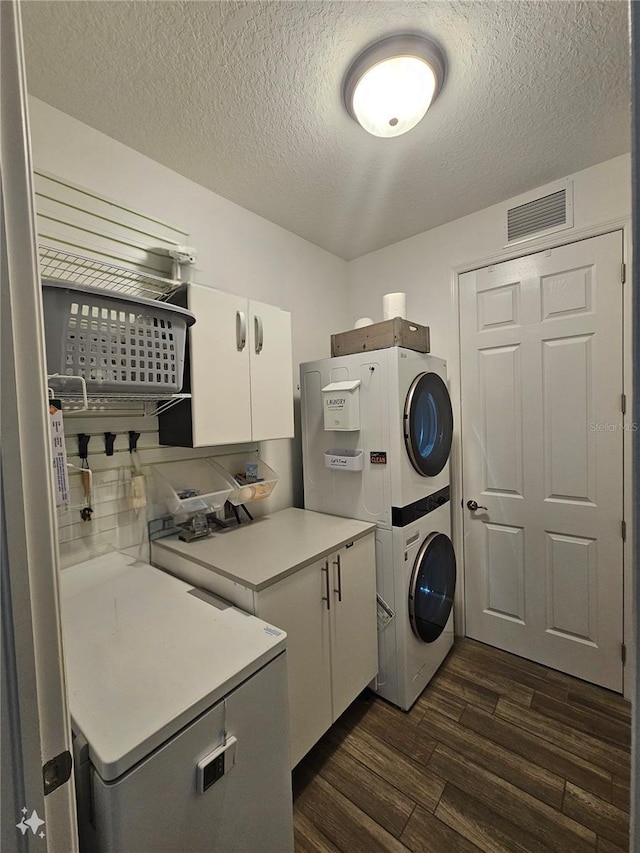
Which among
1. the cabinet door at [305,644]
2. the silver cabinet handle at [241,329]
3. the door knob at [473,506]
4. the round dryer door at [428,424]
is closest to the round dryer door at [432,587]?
the door knob at [473,506]

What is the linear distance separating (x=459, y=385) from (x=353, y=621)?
5.20ft

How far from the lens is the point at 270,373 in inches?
72.7

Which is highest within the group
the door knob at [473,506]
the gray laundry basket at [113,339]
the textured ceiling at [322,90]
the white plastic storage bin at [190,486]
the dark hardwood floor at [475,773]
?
the textured ceiling at [322,90]

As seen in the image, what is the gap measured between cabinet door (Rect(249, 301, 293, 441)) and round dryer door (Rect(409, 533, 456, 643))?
38.9 inches

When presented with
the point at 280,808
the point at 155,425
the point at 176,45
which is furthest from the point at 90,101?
the point at 280,808

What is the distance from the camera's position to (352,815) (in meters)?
1.37

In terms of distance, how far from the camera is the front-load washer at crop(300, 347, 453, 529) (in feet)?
5.93

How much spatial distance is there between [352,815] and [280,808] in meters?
0.57

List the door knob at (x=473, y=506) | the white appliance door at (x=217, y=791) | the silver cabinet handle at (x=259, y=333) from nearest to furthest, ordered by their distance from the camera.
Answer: the white appliance door at (x=217, y=791) → the silver cabinet handle at (x=259, y=333) → the door knob at (x=473, y=506)

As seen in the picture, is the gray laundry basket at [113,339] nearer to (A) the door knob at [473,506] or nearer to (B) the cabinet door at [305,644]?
(B) the cabinet door at [305,644]

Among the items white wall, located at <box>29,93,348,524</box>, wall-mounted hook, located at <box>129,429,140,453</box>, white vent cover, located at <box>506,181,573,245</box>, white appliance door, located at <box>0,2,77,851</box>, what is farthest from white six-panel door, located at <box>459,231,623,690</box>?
white appliance door, located at <box>0,2,77,851</box>

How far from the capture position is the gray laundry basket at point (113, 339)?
3.42ft

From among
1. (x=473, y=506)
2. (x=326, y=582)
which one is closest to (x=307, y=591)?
(x=326, y=582)

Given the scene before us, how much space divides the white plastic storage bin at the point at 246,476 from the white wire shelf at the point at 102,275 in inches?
35.0
